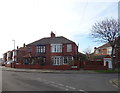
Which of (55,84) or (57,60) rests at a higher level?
(57,60)

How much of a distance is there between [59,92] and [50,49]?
106 feet

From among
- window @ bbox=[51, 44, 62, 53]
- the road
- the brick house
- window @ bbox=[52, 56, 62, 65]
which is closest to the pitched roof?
the brick house

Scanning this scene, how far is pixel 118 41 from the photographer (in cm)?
3005

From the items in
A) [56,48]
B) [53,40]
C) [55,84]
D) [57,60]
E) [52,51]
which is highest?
[53,40]

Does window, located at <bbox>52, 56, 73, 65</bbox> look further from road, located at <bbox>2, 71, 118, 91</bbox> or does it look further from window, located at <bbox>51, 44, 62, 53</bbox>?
road, located at <bbox>2, 71, 118, 91</bbox>

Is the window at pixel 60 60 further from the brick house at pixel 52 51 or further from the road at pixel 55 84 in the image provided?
the road at pixel 55 84

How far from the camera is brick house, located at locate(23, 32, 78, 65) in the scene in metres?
39.5

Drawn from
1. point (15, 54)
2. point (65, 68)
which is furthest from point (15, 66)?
point (15, 54)

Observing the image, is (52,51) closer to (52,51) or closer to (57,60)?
(52,51)

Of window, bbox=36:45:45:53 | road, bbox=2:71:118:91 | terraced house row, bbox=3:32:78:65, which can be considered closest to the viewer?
road, bbox=2:71:118:91

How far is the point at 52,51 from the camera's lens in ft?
134

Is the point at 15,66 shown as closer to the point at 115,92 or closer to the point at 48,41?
the point at 48,41

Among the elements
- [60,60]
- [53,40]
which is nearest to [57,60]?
[60,60]

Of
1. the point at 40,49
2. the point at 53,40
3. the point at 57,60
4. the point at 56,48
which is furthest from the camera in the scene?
the point at 53,40
